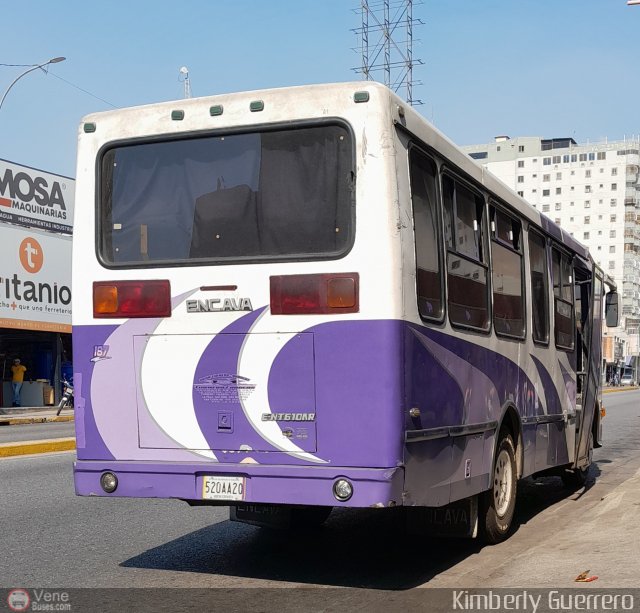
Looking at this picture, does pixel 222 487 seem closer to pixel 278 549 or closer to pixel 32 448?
pixel 278 549

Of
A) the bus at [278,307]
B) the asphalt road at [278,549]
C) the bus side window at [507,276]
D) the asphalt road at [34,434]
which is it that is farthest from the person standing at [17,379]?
the bus at [278,307]

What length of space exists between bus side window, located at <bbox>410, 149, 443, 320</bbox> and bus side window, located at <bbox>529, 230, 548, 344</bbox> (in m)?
2.76

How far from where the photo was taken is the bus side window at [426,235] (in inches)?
256

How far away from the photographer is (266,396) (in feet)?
20.7

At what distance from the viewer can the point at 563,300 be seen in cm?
1073

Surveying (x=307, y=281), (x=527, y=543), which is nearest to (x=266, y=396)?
(x=307, y=281)

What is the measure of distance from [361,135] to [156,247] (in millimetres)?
1603

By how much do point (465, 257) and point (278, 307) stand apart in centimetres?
175

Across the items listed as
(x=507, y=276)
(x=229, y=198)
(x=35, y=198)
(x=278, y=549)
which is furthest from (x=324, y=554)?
(x=35, y=198)

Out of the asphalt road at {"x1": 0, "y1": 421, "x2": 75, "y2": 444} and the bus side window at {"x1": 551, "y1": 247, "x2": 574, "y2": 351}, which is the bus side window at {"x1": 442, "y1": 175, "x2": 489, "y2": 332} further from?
the asphalt road at {"x1": 0, "y1": 421, "x2": 75, "y2": 444}

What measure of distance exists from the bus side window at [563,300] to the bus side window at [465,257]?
9.07 ft

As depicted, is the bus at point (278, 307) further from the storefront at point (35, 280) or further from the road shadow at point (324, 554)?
the storefront at point (35, 280)

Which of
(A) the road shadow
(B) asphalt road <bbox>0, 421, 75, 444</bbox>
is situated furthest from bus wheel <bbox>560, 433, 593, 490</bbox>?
(B) asphalt road <bbox>0, 421, 75, 444</bbox>

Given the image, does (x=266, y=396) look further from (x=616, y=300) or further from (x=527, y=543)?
(x=616, y=300)
